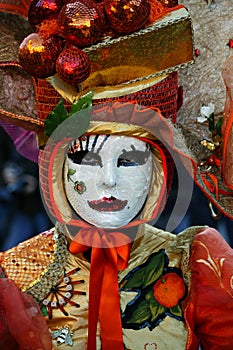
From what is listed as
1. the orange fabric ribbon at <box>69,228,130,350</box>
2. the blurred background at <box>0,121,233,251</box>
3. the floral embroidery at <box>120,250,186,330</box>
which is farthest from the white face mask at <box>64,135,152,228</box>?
the blurred background at <box>0,121,233,251</box>

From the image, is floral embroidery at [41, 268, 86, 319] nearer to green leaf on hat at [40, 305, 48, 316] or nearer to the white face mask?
green leaf on hat at [40, 305, 48, 316]

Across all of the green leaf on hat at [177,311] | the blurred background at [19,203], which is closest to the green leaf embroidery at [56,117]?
the green leaf on hat at [177,311]

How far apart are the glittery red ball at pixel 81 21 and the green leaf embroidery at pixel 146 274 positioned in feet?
1.76

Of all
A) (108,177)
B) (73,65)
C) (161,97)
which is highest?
(73,65)

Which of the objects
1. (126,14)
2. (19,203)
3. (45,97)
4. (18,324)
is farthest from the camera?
(19,203)

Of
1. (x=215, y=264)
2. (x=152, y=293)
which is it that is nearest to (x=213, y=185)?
(x=215, y=264)

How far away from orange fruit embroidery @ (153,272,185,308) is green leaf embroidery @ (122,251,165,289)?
0.02 meters

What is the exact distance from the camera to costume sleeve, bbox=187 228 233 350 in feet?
4.59

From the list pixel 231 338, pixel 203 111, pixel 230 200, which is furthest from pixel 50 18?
pixel 231 338

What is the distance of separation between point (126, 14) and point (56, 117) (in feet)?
0.84

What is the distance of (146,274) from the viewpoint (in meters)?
1.51

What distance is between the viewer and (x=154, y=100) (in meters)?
1.41

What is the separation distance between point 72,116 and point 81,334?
0.49 metres

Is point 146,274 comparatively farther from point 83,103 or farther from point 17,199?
point 17,199
